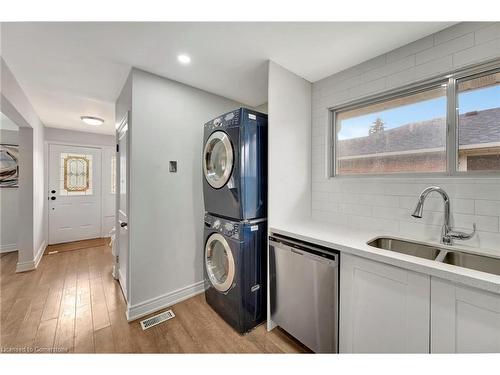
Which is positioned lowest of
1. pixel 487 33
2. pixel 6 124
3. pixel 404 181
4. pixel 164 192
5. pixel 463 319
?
pixel 463 319

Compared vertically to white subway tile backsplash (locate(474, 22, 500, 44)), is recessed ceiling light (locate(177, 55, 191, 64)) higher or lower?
higher

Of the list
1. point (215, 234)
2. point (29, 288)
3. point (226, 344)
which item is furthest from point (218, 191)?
point (29, 288)

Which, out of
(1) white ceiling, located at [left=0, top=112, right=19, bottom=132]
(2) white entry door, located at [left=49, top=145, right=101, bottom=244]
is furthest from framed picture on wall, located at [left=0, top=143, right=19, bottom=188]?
(2) white entry door, located at [left=49, top=145, right=101, bottom=244]

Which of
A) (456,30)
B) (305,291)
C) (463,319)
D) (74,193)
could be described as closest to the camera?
(463,319)

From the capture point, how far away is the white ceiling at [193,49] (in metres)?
1.39

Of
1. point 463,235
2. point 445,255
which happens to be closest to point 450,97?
point 463,235

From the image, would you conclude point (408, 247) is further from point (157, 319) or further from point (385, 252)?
point (157, 319)

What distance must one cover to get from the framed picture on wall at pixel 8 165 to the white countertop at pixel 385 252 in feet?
15.9

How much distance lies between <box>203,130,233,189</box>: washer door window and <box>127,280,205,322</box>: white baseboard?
49.2 inches

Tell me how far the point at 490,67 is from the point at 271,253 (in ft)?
6.33

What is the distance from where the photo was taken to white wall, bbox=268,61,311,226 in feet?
5.82

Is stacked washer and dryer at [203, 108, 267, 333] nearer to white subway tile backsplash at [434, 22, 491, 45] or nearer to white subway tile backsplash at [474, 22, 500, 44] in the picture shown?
white subway tile backsplash at [434, 22, 491, 45]

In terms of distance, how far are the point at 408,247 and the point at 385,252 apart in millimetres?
526

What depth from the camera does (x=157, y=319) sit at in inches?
73.9
